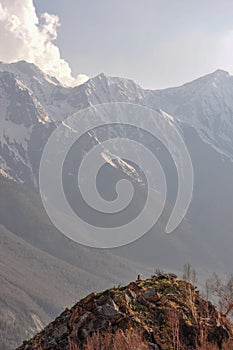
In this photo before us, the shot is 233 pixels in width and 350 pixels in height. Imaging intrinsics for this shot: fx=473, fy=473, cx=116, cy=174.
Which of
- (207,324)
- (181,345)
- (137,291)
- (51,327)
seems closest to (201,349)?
(181,345)

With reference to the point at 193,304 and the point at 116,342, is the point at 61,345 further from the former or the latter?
the point at 193,304

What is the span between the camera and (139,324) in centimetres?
3456

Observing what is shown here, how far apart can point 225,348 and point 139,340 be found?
820 cm

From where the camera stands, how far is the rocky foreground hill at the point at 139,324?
32.8 metres

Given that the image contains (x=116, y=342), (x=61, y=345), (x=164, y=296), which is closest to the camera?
(x=116, y=342)

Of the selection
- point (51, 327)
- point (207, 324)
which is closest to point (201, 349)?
point (207, 324)

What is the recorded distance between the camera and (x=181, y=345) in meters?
34.9

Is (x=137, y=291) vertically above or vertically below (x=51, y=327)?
above

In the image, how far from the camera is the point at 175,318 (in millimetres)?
36188

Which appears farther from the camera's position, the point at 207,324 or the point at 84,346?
the point at 207,324

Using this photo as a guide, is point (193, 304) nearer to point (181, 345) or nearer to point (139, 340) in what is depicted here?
point (181, 345)

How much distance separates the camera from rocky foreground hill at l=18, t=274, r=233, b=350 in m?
32.8

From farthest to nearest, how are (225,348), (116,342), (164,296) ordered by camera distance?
(164,296)
(225,348)
(116,342)

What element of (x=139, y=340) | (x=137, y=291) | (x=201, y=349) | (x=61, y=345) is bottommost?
(x=61, y=345)
